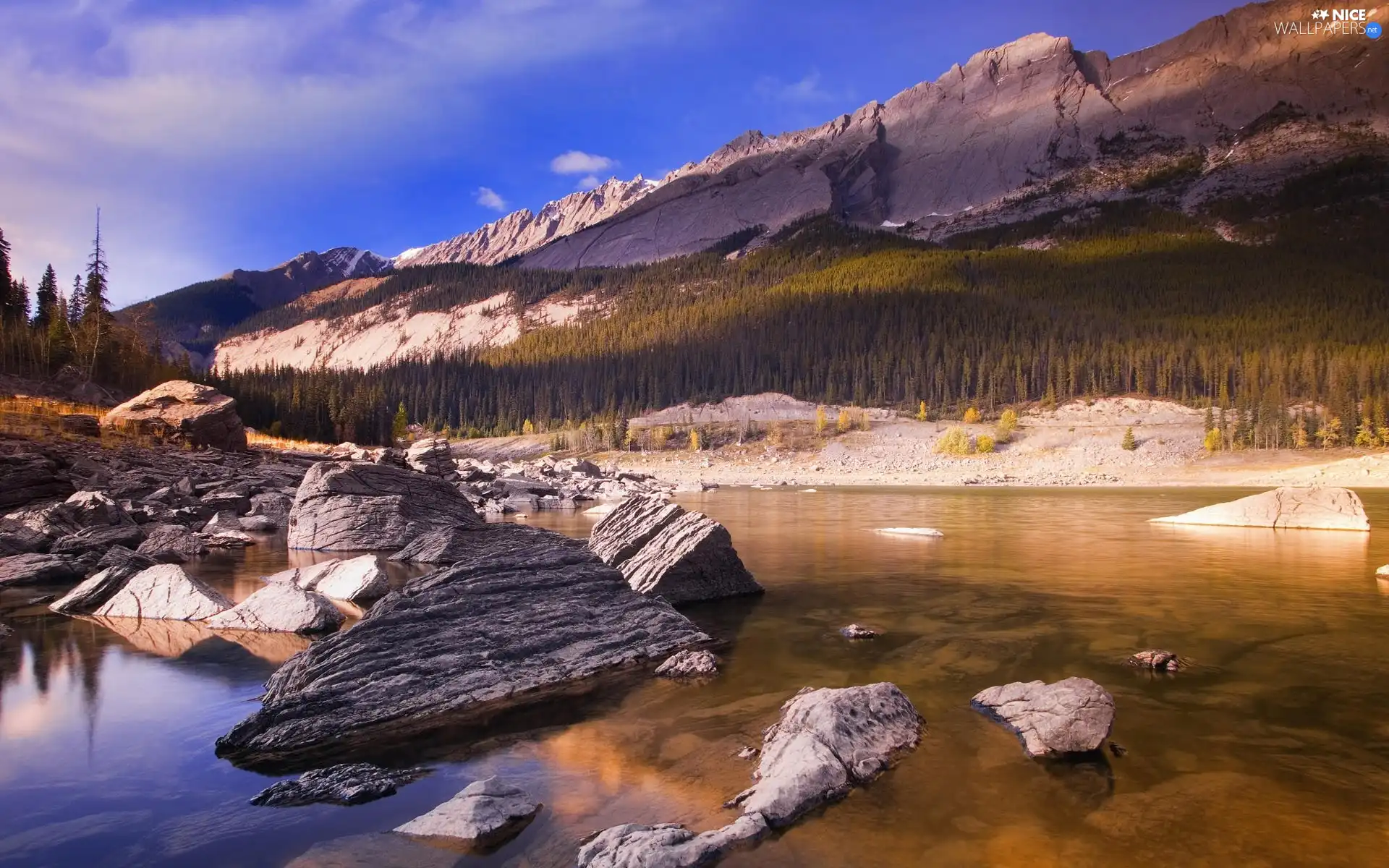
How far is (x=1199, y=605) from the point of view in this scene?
15148 millimetres

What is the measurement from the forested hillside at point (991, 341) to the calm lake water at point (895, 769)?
89.8 m

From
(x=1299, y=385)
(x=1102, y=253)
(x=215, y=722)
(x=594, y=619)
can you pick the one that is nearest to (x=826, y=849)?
(x=594, y=619)

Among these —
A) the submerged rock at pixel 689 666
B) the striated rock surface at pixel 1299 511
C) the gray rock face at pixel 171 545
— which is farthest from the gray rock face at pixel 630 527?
the striated rock surface at pixel 1299 511

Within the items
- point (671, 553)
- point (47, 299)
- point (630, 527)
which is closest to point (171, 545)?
point (630, 527)

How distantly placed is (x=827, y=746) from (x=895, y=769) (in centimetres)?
78

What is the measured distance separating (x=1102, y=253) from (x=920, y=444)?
423 feet

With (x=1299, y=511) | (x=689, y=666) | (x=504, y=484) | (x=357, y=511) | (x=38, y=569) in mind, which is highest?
(x=357, y=511)

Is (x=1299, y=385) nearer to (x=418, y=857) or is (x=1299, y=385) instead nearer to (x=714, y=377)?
(x=714, y=377)

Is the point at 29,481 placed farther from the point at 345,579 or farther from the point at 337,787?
the point at 337,787

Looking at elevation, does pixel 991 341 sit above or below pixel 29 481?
above

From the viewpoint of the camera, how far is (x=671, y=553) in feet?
52.9

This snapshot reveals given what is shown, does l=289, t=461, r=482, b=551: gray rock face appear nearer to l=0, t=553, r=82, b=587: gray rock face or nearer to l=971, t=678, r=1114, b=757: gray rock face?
l=0, t=553, r=82, b=587: gray rock face

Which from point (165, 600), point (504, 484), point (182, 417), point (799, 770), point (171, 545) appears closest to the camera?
point (799, 770)

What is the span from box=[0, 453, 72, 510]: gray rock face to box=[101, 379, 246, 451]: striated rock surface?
10506 mm
